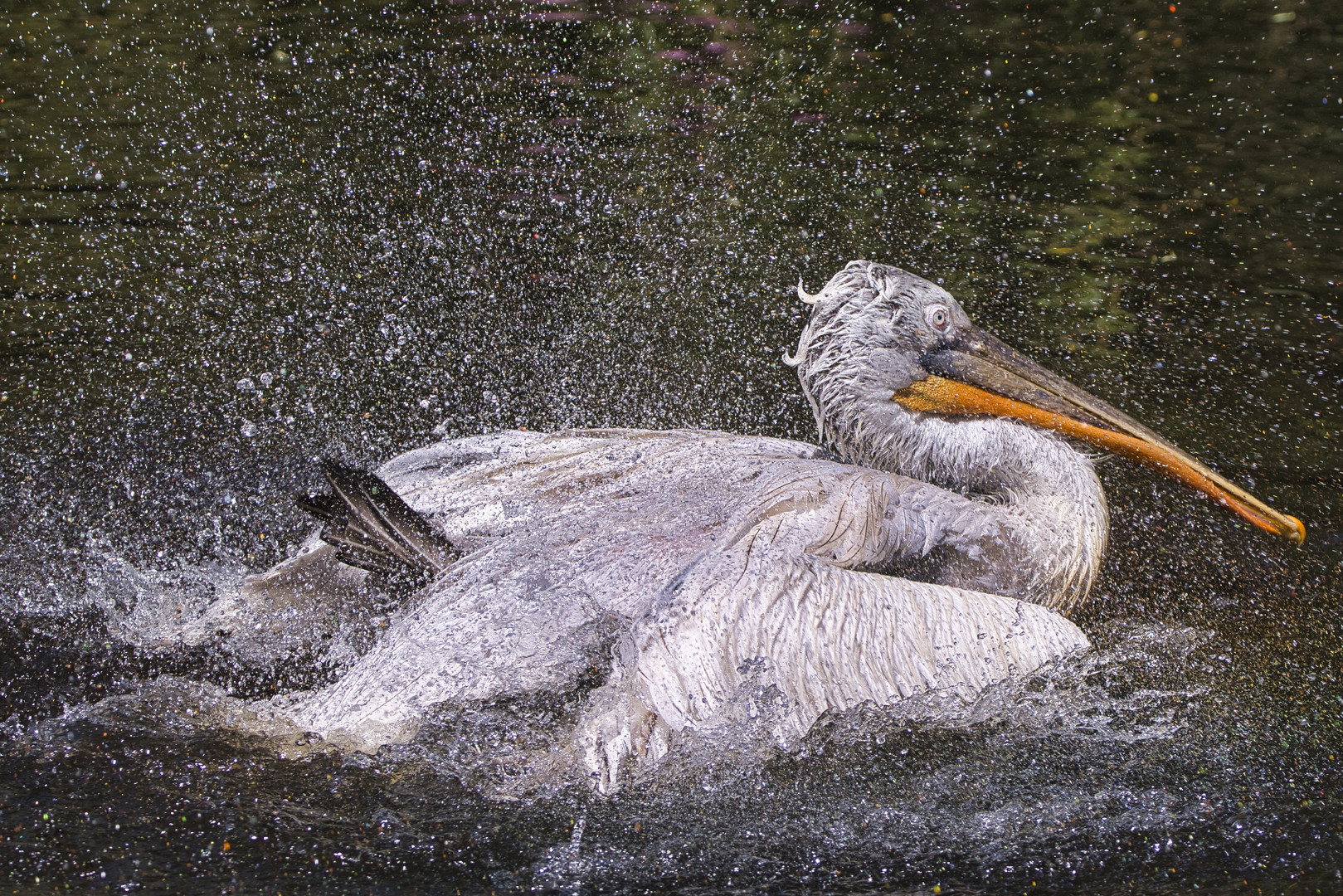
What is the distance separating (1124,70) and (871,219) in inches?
76.7

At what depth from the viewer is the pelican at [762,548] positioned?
2.31 metres

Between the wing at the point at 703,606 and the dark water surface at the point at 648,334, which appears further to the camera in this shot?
the wing at the point at 703,606

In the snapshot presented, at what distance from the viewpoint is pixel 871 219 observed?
5.42 m

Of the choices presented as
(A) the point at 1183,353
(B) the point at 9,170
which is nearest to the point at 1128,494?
(A) the point at 1183,353

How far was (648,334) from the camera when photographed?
494cm

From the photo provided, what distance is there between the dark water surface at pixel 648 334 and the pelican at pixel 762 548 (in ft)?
0.51

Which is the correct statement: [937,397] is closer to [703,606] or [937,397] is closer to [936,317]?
[936,317]

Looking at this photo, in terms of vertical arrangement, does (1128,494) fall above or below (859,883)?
below

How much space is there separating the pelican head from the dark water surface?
0.57 meters

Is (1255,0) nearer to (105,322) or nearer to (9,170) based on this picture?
(105,322)

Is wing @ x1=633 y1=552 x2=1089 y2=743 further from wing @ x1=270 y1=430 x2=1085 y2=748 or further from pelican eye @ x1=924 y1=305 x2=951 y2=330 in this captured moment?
pelican eye @ x1=924 y1=305 x2=951 y2=330

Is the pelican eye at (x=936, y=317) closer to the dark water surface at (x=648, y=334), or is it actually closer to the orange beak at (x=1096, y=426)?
the orange beak at (x=1096, y=426)

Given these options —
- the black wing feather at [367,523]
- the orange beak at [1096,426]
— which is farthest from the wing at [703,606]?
the orange beak at [1096,426]

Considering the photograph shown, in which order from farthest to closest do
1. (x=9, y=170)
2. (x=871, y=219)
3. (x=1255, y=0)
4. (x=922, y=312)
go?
(x=1255, y=0) < (x=9, y=170) < (x=871, y=219) < (x=922, y=312)
